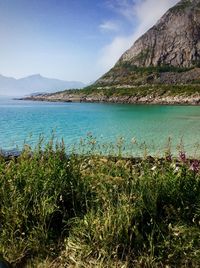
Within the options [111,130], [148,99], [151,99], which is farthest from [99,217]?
[148,99]

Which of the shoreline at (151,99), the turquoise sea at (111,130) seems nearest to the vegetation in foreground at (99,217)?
the turquoise sea at (111,130)

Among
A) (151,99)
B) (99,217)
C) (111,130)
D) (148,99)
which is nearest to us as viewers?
(99,217)

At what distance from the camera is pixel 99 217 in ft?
18.7

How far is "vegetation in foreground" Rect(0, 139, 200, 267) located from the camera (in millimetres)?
5355

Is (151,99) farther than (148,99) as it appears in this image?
No

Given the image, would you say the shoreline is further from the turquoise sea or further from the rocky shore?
the turquoise sea

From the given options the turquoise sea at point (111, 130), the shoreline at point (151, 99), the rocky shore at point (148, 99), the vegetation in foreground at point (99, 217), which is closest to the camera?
the vegetation in foreground at point (99, 217)

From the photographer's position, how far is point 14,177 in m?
6.67

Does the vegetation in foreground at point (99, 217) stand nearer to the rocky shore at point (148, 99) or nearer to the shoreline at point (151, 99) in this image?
the shoreline at point (151, 99)

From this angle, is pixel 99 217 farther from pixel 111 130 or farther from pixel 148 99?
pixel 148 99

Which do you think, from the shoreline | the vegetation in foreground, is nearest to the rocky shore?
the shoreline

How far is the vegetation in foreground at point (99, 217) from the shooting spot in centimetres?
536

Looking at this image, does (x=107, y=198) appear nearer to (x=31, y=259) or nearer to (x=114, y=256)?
(x=114, y=256)

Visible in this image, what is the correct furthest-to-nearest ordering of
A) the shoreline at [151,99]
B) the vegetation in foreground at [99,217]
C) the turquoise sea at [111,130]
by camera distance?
the shoreline at [151,99]
the turquoise sea at [111,130]
the vegetation in foreground at [99,217]
